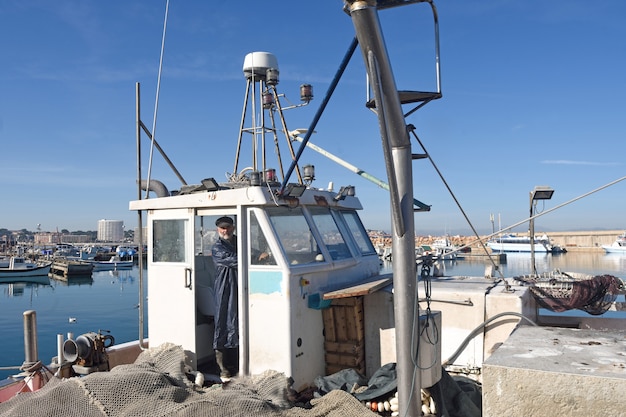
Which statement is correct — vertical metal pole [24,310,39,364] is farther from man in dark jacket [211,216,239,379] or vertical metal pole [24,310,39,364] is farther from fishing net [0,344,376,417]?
man in dark jacket [211,216,239,379]

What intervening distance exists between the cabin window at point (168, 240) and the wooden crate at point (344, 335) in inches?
78.4

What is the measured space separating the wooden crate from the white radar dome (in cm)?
366

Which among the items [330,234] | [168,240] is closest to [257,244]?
[330,234]

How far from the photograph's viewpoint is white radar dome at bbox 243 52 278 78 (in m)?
7.56

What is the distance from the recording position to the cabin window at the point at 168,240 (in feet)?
21.1

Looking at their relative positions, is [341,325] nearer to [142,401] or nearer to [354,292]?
[354,292]

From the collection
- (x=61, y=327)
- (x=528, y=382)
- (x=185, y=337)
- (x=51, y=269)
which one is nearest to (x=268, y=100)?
(x=185, y=337)

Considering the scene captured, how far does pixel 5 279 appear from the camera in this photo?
57.1 m

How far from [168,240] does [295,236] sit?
67.9 inches

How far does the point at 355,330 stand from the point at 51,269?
219ft

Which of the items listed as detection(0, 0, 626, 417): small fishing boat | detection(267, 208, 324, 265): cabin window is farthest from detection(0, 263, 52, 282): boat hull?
detection(267, 208, 324, 265): cabin window

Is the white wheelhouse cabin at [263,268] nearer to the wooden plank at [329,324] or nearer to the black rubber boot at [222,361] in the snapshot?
the wooden plank at [329,324]

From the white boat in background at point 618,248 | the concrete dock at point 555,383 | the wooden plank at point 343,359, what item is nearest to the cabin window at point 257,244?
the wooden plank at point 343,359

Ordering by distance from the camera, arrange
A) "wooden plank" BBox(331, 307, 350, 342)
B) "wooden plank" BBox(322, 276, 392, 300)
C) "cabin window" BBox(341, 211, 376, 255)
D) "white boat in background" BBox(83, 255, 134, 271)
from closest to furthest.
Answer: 1. "wooden plank" BBox(322, 276, 392, 300)
2. "wooden plank" BBox(331, 307, 350, 342)
3. "cabin window" BBox(341, 211, 376, 255)
4. "white boat in background" BBox(83, 255, 134, 271)
